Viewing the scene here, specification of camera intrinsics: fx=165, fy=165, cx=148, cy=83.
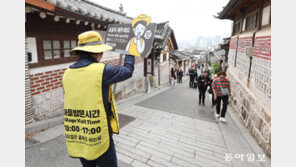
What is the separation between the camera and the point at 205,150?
3.92 m

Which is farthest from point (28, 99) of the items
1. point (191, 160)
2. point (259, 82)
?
point (259, 82)

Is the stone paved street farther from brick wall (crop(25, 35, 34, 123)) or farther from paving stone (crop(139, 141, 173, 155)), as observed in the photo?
brick wall (crop(25, 35, 34, 123))

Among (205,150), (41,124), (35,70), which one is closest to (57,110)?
(41,124)

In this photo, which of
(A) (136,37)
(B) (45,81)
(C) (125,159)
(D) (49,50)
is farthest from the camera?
(D) (49,50)

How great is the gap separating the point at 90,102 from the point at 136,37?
1707mm

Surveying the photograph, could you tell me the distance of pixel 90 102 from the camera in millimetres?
1775

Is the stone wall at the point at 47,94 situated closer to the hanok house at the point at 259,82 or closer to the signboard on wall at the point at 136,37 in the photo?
the signboard on wall at the point at 136,37

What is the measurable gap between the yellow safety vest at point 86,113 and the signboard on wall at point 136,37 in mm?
1011

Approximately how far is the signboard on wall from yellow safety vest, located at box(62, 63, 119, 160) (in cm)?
101

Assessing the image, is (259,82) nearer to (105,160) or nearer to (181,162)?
(181,162)

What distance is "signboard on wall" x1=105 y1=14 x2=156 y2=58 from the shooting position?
2.78 metres

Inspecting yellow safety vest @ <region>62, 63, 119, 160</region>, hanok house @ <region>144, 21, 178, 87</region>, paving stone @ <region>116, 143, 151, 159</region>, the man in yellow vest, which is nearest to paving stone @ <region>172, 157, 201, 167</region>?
paving stone @ <region>116, 143, 151, 159</region>

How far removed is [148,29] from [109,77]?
145cm

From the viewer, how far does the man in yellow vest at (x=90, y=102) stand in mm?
1764
